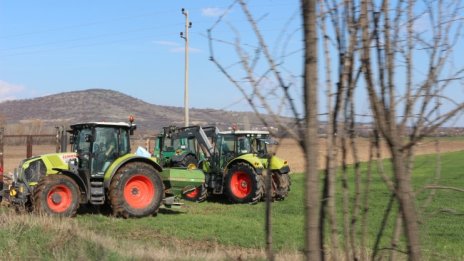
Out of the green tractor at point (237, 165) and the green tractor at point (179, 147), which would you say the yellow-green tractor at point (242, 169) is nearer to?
the green tractor at point (237, 165)

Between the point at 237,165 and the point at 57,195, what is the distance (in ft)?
20.4

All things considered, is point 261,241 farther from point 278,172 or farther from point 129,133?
Answer: point 278,172

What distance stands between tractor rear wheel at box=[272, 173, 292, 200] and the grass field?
264mm

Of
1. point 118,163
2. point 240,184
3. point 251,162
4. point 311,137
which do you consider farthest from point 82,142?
point 311,137

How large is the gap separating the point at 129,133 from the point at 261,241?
19.5ft

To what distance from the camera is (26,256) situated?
5836 mm

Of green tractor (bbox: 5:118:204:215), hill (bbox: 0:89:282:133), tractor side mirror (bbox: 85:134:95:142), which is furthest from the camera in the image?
hill (bbox: 0:89:282:133)

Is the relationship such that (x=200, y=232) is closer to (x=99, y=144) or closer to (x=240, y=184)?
(x=99, y=144)

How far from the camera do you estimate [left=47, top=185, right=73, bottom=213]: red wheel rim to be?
1305 centimetres

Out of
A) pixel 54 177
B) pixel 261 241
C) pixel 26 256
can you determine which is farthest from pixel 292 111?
pixel 54 177

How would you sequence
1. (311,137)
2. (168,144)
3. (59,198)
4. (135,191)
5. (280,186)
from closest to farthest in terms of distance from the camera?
(311,137)
(59,198)
(135,191)
(280,186)
(168,144)

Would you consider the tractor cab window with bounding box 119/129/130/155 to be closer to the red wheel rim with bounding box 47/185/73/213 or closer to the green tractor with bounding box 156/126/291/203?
the red wheel rim with bounding box 47/185/73/213

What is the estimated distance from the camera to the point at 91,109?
119688mm

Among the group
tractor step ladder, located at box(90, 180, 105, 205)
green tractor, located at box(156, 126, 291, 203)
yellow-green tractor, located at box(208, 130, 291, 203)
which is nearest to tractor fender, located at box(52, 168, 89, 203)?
tractor step ladder, located at box(90, 180, 105, 205)
